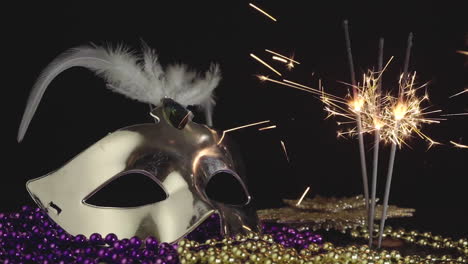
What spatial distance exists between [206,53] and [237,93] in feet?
0.61

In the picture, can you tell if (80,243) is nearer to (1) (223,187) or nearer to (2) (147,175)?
(2) (147,175)

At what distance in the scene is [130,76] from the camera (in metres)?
1.78

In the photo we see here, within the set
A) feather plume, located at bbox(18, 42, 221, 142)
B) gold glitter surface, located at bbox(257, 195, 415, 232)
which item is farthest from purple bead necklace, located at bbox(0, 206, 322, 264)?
feather plume, located at bbox(18, 42, 221, 142)

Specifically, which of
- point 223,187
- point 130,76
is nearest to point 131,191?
point 223,187

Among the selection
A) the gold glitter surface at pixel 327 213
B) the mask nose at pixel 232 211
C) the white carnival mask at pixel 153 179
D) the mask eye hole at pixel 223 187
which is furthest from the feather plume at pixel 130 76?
the mask eye hole at pixel 223 187

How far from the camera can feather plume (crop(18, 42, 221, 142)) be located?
177 centimetres

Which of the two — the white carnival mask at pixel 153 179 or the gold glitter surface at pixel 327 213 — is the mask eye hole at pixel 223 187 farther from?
the white carnival mask at pixel 153 179

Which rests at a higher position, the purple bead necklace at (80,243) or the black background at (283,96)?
the black background at (283,96)

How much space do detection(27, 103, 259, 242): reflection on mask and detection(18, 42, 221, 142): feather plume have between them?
13 cm

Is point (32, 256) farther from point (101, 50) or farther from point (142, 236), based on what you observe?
point (101, 50)

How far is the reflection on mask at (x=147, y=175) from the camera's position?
1.61m

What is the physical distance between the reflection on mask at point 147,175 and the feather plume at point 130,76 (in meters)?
0.13

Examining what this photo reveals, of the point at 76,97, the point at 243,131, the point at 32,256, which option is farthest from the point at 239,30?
the point at 32,256

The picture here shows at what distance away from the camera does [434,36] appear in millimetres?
2172
